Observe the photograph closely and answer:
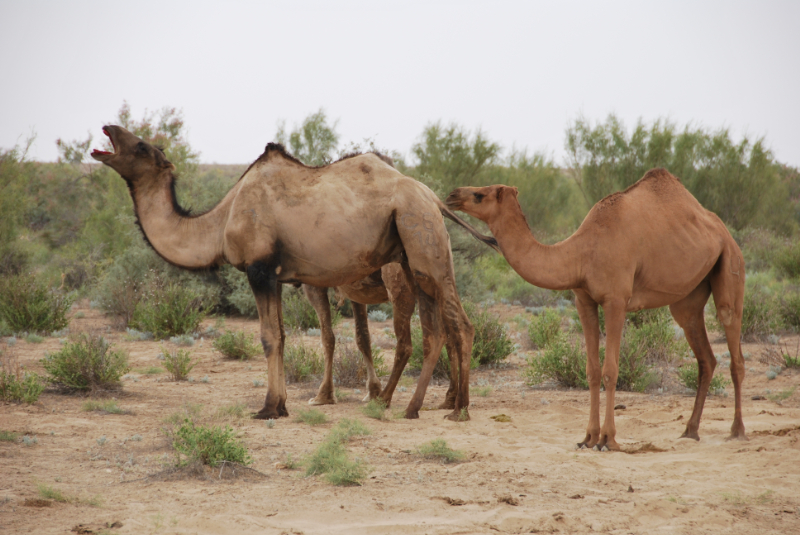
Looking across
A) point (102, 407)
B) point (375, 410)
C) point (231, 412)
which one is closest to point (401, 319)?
point (375, 410)

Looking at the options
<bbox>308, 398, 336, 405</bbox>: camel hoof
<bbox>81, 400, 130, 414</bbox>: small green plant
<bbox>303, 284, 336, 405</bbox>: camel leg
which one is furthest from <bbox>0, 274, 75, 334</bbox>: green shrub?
<bbox>308, 398, 336, 405</bbox>: camel hoof

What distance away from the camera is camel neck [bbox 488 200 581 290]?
18.2 feet

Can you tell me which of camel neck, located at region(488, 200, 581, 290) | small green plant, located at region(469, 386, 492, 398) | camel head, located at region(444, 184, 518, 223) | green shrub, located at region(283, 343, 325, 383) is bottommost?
small green plant, located at region(469, 386, 492, 398)

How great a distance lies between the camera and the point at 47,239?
27.7 meters

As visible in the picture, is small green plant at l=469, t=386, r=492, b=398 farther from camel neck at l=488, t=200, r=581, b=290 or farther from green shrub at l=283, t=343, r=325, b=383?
camel neck at l=488, t=200, r=581, b=290

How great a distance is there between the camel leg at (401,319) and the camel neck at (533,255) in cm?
198

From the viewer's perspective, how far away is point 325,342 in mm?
7699

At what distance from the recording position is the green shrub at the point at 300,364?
894 cm

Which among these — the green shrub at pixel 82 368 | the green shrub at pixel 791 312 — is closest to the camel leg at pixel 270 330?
the green shrub at pixel 82 368

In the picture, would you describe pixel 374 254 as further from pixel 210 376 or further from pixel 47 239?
pixel 47 239

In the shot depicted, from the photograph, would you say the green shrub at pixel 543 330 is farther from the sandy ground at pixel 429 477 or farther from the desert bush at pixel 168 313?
the desert bush at pixel 168 313

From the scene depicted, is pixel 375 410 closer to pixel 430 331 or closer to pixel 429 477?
pixel 430 331

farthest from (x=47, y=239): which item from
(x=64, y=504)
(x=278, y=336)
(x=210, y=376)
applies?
(x=64, y=504)

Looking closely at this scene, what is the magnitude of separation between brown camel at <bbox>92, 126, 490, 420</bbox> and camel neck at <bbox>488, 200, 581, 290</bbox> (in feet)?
4.24
